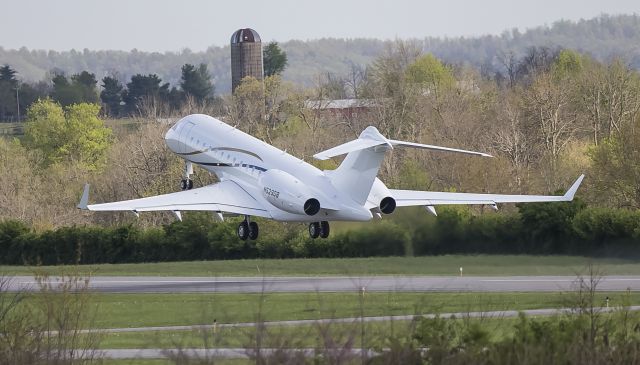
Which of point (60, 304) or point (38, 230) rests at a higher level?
point (60, 304)

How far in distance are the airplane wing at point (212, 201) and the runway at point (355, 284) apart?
9.47 feet

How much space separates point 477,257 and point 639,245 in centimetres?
642

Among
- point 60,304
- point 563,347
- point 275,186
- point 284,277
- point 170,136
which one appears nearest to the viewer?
point 563,347

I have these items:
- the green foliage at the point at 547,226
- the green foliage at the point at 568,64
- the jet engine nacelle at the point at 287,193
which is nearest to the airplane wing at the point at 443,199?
the green foliage at the point at 547,226

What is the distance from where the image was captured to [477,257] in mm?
56219

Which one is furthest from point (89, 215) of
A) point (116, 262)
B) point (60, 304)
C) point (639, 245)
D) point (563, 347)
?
point (563, 347)

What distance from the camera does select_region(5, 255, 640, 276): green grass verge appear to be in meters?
52.7

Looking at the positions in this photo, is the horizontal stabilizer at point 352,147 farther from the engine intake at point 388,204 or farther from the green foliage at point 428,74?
the green foliage at point 428,74

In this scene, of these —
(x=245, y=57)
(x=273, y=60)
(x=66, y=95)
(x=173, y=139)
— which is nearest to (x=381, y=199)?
(x=173, y=139)

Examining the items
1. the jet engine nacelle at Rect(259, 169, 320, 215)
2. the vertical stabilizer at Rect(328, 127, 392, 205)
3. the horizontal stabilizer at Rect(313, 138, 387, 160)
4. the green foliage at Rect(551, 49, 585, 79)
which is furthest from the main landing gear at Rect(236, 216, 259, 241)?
the green foliage at Rect(551, 49, 585, 79)

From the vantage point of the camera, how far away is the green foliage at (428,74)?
142 m

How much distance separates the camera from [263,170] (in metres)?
55.5

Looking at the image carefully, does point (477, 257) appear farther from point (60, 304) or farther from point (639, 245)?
point (60, 304)

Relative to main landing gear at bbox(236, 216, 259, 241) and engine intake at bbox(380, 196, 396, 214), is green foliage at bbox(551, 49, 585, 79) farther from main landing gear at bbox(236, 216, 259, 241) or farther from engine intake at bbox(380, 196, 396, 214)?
engine intake at bbox(380, 196, 396, 214)
